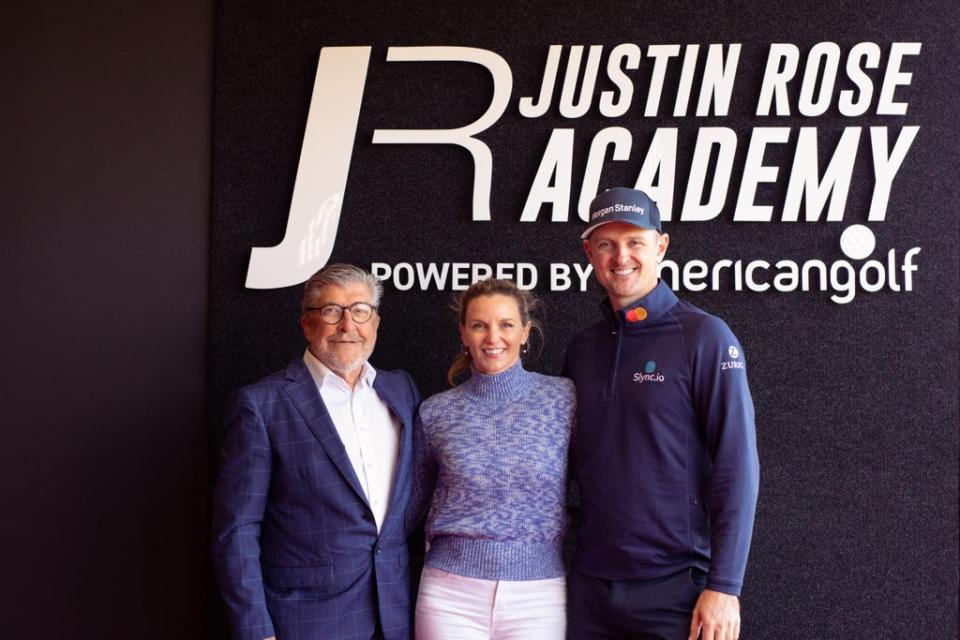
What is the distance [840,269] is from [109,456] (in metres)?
2.83

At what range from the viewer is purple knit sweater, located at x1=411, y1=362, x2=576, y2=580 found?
2215 mm

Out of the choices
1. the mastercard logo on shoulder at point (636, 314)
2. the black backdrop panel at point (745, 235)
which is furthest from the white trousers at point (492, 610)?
the black backdrop panel at point (745, 235)

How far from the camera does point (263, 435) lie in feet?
7.41

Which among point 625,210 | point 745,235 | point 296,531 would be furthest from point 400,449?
point 745,235

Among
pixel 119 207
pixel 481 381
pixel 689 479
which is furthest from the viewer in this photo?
pixel 119 207

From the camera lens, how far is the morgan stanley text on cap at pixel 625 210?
2.28m

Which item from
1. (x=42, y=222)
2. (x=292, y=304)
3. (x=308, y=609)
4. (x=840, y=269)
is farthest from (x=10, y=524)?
(x=840, y=269)

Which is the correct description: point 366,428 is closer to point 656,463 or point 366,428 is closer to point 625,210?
point 656,463

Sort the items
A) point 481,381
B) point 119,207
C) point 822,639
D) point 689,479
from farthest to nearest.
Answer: point 119,207 < point 822,639 < point 481,381 < point 689,479

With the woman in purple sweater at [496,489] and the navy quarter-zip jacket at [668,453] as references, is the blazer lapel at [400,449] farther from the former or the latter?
the navy quarter-zip jacket at [668,453]

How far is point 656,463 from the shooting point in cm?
217

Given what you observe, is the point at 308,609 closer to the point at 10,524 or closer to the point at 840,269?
the point at 10,524

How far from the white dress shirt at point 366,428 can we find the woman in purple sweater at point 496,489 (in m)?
0.12

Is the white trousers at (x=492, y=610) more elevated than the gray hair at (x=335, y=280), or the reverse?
the gray hair at (x=335, y=280)
